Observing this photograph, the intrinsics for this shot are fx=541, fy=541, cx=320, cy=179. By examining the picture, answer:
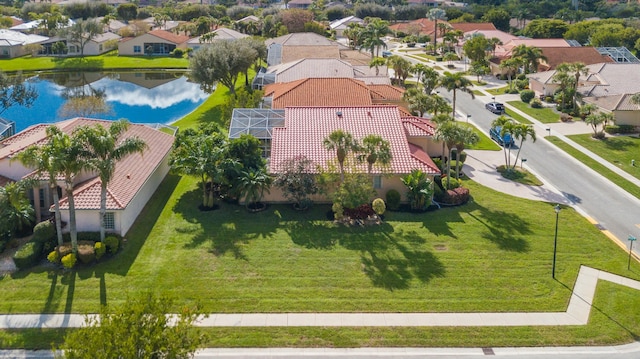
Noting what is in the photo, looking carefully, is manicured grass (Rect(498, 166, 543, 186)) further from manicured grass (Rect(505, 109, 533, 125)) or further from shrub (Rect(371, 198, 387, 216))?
manicured grass (Rect(505, 109, 533, 125))

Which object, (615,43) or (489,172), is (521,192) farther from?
(615,43)

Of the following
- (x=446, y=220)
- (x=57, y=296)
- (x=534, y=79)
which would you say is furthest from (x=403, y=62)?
(x=57, y=296)

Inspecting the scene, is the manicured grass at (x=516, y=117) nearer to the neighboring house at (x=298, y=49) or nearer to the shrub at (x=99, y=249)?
the neighboring house at (x=298, y=49)

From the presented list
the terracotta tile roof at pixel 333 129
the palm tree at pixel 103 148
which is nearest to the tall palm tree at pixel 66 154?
the palm tree at pixel 103 148

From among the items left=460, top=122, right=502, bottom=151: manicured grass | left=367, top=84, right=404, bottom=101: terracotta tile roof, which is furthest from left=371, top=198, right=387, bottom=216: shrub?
left=367, top=84, right=404, bottom=101: terracotta tile roof

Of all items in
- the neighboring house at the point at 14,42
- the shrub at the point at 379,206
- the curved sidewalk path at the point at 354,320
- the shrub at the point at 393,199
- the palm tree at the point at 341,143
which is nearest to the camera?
the curved sidewalk path at the point at 354,320

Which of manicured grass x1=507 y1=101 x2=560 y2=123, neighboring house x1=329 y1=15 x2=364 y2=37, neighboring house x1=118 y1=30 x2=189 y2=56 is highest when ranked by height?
neighboring house x1=329 y1=15 x2=364 y2=37
